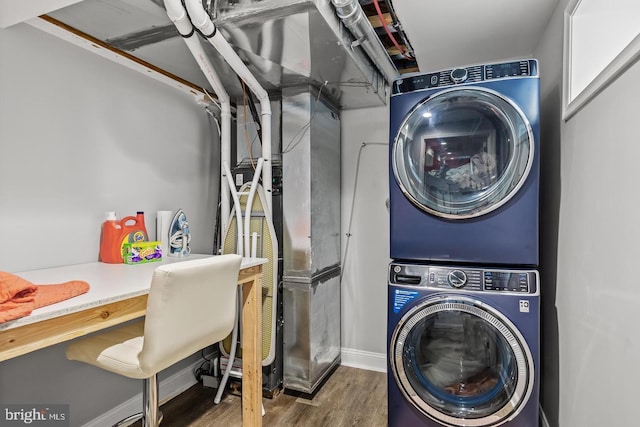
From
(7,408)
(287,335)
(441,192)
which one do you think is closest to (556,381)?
(441,192)

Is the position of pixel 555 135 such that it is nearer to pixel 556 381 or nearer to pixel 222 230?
pixel 556 381

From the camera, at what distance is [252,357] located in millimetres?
1894

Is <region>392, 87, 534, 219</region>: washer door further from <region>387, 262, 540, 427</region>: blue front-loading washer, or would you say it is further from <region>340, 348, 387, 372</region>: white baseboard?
<region>340, 348, 387, 372</region>: white baseboard

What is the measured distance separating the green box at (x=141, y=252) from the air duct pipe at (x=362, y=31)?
1.55 metres

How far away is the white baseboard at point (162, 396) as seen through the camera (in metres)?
1.87

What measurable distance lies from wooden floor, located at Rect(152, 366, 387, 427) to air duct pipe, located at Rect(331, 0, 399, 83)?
2.16 m

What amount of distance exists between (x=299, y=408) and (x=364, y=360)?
0.76m

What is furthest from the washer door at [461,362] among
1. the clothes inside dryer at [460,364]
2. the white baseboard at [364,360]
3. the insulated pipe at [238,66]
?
the insulated pipe at [238,66]

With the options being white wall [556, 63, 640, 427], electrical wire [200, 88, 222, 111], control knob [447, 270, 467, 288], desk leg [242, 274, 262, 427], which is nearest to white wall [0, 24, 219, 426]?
electrical wire [200, 88, 222, 111]

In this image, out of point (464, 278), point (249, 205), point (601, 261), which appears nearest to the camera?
point (601, 261)

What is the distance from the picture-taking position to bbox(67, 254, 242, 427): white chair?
48.8 inches

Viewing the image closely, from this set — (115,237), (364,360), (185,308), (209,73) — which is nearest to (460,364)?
(364,360)

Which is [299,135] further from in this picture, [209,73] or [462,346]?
[462,346]

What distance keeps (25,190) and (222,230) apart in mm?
1105
